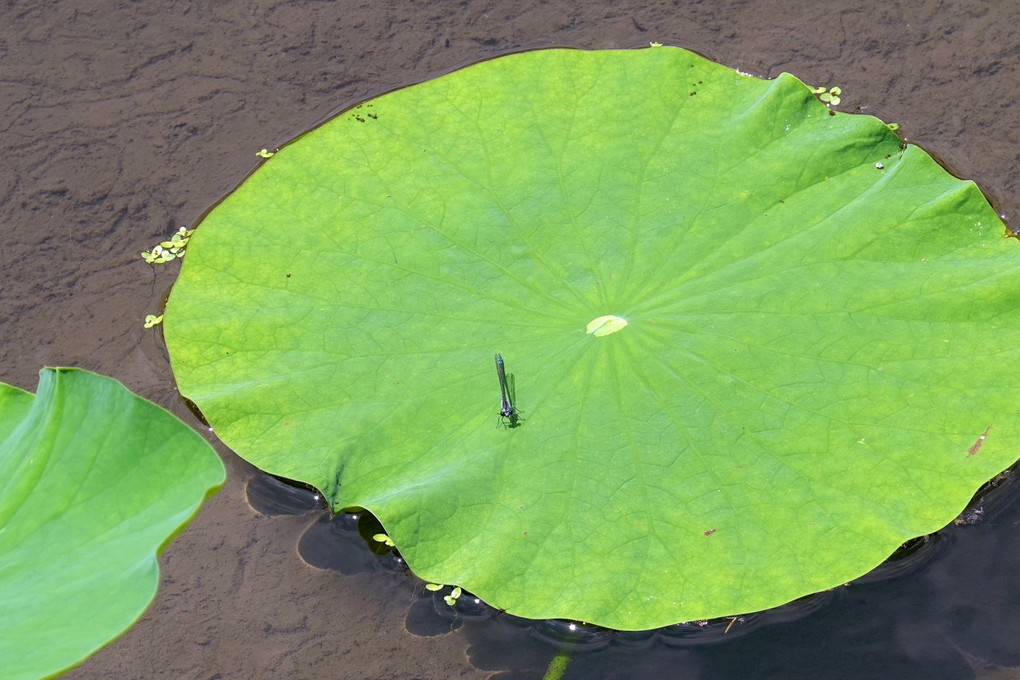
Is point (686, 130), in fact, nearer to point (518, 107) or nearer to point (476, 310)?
point (518, 107)

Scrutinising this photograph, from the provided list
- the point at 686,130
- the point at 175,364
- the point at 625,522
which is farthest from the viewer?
the point at 686,130

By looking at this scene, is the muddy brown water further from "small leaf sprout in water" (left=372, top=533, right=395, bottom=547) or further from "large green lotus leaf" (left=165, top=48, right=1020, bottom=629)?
"large green lotus leaf" (left=165, top=48, right=1020, bottom=629)

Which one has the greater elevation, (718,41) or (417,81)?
(718,41)

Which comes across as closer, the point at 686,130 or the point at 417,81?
the point at 686,130

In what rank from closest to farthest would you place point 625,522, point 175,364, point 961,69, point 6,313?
point 625,522 < point 175,364 < point 6,313 < point 961,69

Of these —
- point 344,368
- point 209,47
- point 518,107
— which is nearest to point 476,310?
point 344,368

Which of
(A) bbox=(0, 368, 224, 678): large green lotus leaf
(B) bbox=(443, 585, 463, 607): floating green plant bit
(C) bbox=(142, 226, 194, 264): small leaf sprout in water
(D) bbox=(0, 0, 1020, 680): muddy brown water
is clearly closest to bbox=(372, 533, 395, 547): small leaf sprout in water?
(D) bbox=(0, 0, 1020, 680): muddy brown water

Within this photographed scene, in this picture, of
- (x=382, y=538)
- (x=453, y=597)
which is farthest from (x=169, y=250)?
(x=453, y=597)

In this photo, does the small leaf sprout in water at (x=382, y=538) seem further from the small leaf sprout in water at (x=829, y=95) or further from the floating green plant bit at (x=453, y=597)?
the small leaf sprout in water at (x=829, y=95)
